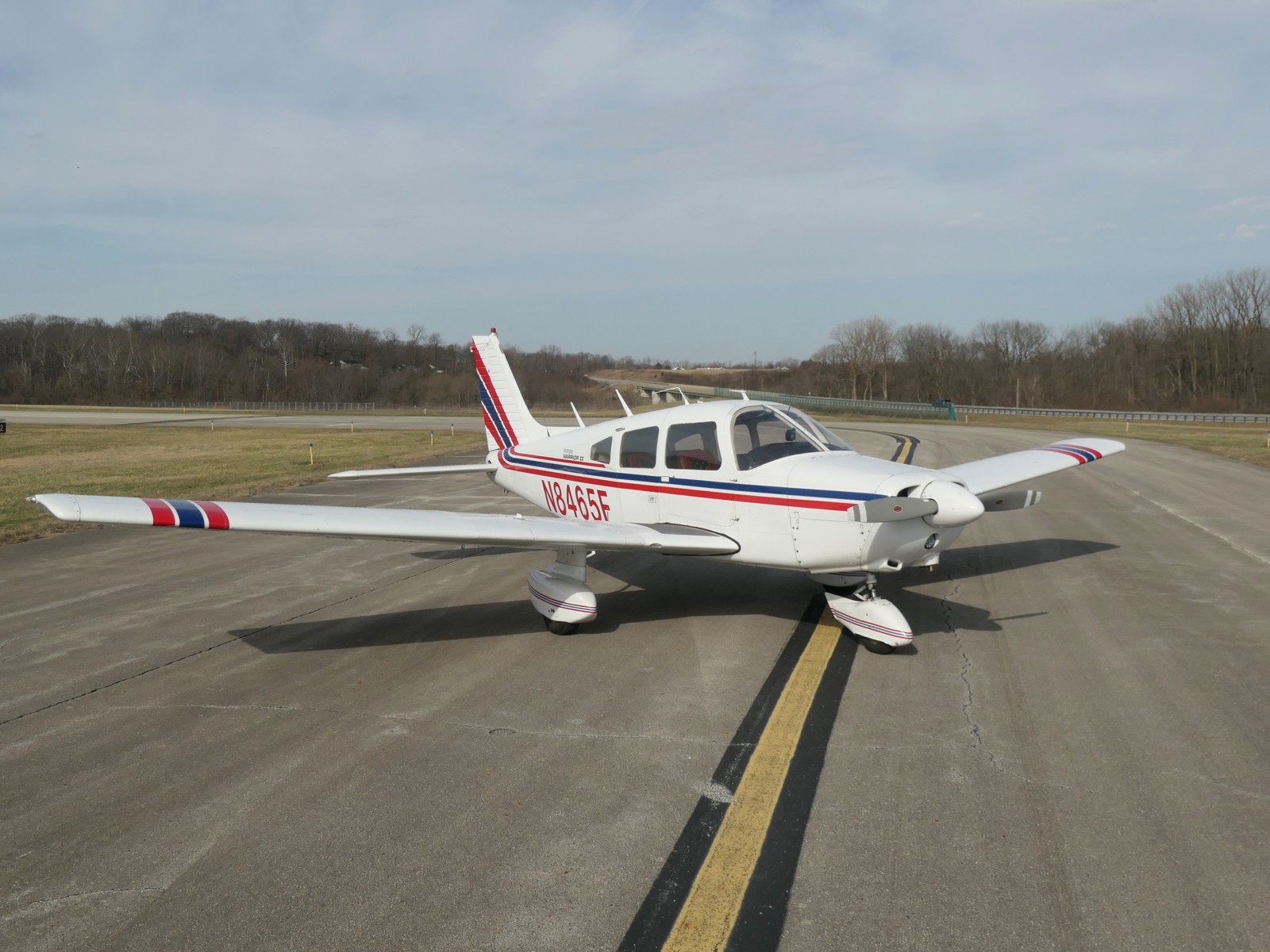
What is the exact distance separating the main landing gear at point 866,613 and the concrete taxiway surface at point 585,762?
0.23 meters

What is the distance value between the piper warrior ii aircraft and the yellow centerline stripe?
49.2 inches

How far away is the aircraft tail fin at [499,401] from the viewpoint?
1228 centimetres

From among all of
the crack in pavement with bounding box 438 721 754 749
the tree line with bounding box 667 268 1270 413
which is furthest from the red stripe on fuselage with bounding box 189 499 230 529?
the tree line with bounding box 667 268 1270 413

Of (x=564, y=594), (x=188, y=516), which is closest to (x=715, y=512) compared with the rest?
(x=564, y=594)

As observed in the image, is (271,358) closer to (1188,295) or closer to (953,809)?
(1188,295)

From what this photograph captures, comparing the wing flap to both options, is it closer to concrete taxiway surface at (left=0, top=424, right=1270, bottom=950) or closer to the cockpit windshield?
concrete taxiway surface at (left=0, top=424, right=1270, bottom=950)

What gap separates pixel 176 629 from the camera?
830 centimetres

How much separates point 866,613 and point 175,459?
2773 centimetres

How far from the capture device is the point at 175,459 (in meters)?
28.7

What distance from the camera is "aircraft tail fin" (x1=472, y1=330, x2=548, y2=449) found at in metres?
12.3

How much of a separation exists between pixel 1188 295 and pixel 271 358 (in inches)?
5026

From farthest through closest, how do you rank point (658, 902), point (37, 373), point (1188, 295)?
point (37, 373)
point (1188, 295)
point (658, 902)

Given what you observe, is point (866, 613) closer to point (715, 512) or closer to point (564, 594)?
point (715, 512)

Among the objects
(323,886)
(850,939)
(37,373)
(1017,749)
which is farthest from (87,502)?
(37,373)
